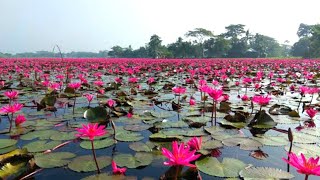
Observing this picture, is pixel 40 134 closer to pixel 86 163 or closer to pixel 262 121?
A: pixel 86 163

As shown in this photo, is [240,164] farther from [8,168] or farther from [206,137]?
[8,168]

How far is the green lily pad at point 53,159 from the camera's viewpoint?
2434 mm

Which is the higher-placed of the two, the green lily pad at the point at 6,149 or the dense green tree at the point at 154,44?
the dense green tree at the point at 154,44

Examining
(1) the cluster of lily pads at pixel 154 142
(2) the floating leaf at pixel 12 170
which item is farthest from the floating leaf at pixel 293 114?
(2) the floating leaf at pixel 12 170

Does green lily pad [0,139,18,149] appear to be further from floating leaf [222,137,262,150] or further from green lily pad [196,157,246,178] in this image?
floating leaf [222,137,262,150]

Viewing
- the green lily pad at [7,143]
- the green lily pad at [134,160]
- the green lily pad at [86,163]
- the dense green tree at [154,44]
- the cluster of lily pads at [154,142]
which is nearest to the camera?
the cluster of lily pads at [154,142]

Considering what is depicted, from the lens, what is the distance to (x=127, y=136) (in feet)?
10.6

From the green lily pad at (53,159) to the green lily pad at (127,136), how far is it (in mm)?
619

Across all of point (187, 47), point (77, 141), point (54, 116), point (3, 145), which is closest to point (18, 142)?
point (3, 145)

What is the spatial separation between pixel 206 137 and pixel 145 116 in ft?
4.24

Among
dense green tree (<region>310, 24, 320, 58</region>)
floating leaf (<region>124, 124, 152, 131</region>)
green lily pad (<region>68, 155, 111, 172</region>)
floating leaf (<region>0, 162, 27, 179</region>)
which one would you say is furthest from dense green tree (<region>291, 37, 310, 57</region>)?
floating leaf (<region>0, 162, 27, 179</region>)

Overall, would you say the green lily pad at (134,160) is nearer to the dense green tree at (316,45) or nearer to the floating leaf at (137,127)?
the floating leaf at (137,127)

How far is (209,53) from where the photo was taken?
192 feet

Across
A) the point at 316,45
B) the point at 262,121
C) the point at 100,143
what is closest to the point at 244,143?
the point at 262,121
